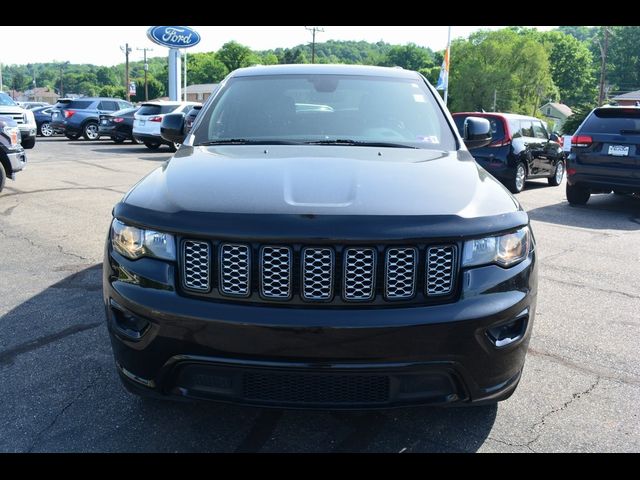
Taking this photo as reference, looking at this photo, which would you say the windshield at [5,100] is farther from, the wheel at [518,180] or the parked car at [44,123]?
the wheel at [518,180]

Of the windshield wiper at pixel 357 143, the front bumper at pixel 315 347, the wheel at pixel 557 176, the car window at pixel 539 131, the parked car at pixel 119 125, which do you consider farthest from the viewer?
the parked car at pixel 119 125

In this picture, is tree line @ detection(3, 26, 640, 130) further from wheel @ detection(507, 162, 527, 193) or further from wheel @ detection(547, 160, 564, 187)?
wheel @ detection(507, 162, 527, 193)

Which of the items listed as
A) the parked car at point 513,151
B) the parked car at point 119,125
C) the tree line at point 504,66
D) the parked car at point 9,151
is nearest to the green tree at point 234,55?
the tree line at point 504,66

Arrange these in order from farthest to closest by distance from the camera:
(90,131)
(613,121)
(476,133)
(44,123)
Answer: (44,123) → (90,131) → (613,121) → (476,133)

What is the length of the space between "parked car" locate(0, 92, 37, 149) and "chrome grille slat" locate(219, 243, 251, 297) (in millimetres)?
15675

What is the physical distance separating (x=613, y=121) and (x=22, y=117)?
14219 millimetres

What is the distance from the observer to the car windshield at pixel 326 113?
354cm

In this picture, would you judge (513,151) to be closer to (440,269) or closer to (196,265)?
(440,269)

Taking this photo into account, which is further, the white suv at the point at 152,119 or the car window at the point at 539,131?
the white suv at the point at 152,119

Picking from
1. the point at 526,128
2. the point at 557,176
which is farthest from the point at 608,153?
the point at 557,176

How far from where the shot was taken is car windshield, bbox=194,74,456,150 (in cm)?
354

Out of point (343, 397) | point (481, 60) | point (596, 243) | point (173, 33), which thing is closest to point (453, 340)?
point (343, 397)

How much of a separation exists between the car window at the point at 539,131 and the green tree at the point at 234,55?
126 metres

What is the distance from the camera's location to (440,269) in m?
2.29
